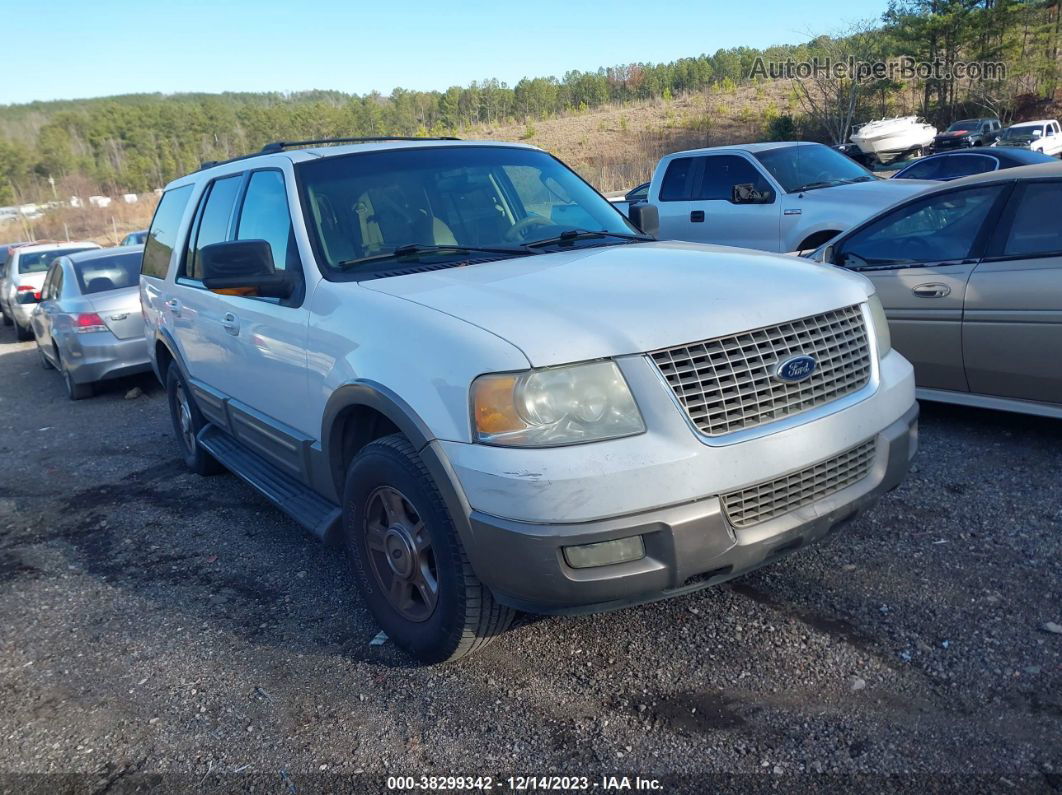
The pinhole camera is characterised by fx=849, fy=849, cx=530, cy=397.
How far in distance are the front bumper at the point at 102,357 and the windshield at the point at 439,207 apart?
5940 mm

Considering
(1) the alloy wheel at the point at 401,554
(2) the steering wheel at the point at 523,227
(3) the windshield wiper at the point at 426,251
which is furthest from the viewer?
(2) the steering wheel at the point at 523,227

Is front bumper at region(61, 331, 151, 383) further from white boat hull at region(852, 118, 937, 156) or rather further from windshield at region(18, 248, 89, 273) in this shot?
white boat hull at region(852, 118, 937, 156)

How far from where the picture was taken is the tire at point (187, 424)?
5641 mm

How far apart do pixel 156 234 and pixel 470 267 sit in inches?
143

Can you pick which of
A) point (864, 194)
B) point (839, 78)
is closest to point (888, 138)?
point (839, 78)

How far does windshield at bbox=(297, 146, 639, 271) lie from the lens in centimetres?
374

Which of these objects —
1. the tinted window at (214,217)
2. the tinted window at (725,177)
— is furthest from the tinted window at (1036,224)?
the tinted window at (725,177)

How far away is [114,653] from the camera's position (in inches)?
141

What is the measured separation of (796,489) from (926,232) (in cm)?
337

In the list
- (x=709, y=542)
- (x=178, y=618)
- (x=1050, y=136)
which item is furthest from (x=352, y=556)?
(x=1050, y=136)

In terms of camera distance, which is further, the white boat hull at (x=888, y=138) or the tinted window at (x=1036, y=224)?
the white boat hull at (x=888, y=138)

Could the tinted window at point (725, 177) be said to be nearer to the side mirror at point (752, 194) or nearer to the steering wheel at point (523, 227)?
the side mirror at point (752, 194)

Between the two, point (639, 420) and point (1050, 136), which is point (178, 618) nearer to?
point (639, 420)

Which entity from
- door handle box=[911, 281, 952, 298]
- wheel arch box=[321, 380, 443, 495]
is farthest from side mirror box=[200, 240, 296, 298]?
door handle box=[911, 281, 952, 298]
